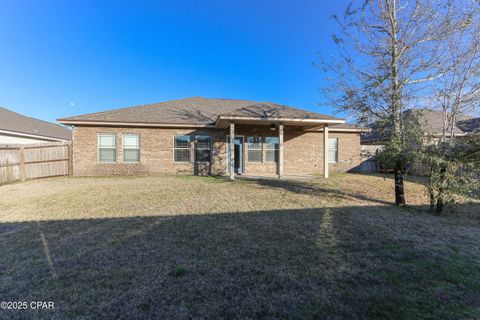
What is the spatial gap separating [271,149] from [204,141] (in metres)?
A: 4.10

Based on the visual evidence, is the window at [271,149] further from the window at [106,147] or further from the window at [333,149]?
the window at [106,147]

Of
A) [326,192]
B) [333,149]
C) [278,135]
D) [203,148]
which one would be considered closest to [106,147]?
[203,148]

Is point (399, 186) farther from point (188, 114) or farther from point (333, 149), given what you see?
point (188, 114)

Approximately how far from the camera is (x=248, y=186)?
9000mm

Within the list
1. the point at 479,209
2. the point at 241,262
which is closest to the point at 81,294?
the point at 241,262

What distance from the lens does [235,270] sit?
9.51 feet

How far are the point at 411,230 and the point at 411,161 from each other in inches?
96.8

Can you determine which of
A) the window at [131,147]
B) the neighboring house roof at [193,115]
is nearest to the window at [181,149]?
the neighboring house roof at [193,115]

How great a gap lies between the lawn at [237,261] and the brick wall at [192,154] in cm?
603

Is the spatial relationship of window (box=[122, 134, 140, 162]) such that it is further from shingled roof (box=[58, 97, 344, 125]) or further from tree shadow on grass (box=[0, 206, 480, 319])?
tree shadow on grass (box=[0, 206, 480, 319])

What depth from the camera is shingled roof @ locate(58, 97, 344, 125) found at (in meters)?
11.3

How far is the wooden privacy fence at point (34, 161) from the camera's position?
973 centimetres

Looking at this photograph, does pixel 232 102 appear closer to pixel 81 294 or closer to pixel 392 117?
pixel 392 117

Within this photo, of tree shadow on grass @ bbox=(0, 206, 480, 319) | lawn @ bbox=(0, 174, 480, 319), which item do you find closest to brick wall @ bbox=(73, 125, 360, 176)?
lawn @ bbox=(0, 174, 480, 319)
